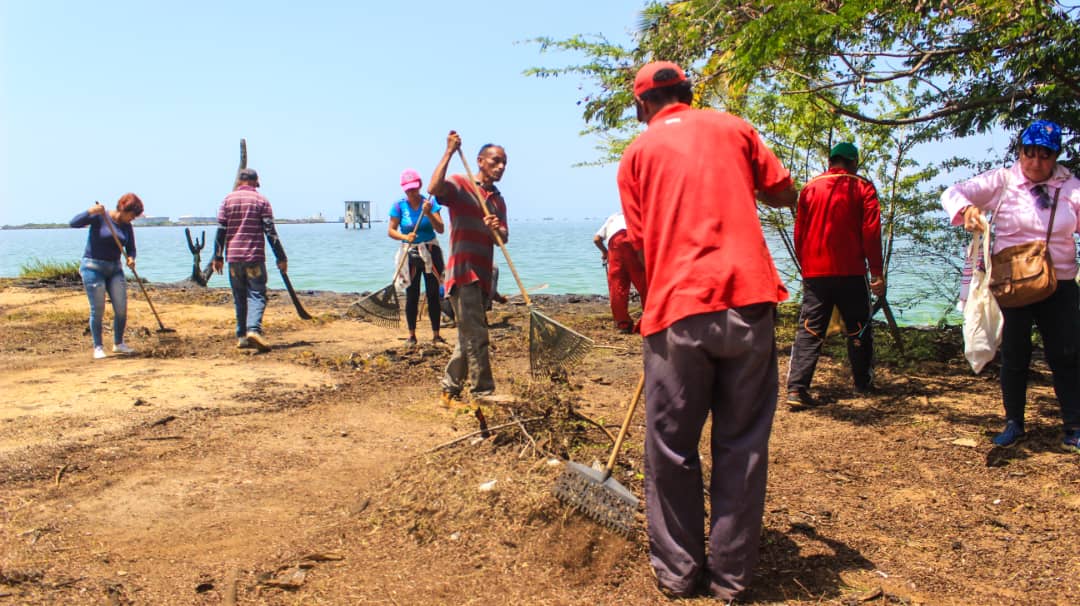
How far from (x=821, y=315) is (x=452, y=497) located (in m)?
3.40

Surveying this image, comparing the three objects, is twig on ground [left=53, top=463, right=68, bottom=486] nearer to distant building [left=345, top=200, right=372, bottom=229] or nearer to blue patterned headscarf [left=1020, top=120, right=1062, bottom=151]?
blue patterned headscarf [left=1020, top=120, right=1062, bottom=151]

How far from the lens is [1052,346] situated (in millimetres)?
4348

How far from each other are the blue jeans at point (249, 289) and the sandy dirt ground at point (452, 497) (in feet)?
6.15

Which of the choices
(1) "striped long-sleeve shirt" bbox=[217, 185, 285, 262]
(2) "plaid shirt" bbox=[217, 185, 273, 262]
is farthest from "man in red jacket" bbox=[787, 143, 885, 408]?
(2) "plaid shirt" bbox=[217, 185, 273, 262]

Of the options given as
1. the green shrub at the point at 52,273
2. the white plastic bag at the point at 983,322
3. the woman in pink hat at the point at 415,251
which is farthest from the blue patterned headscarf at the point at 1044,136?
the green shrub at the point at 52,273

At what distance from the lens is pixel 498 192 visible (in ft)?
18.4

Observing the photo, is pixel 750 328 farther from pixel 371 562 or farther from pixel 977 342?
pixel 977 342

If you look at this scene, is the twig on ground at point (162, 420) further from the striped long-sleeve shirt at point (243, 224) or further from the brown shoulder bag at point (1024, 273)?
the brown shoulder bag at point (1024, 273)

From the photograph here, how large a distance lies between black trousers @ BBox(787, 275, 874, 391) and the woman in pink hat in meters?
4.06

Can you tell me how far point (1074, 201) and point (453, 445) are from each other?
3.67 meters

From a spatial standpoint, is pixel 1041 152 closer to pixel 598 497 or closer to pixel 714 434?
pixel 714 434

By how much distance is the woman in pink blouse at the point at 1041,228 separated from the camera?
13.9 feet

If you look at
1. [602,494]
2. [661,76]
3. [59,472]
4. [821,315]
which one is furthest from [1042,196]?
[59,472]

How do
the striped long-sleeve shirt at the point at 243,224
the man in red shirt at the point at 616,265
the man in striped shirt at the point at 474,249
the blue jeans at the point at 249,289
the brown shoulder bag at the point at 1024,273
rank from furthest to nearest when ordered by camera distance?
1. the blue jeans at the point at 249,289
2. the striped long-sleeve shirt at the point at 243,224
3. the man in red shirt at the point at 616,265
4. the man in striped shirt at the point at 474,249
5. the brown shoulder bag at the point at 1024,273
